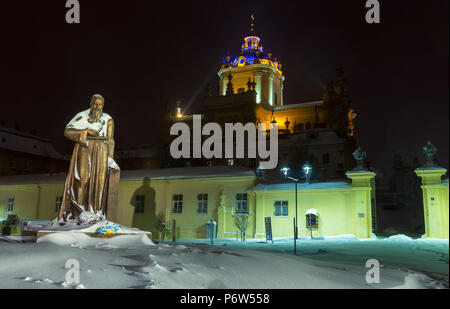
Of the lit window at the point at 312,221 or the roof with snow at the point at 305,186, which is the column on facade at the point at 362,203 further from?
the lit window at the point at 312,221

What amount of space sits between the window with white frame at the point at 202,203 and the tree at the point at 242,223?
267 cm

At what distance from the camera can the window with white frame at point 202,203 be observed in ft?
96.6

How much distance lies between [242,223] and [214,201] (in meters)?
3.39

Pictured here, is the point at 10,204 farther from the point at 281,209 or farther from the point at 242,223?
the point at 281,209

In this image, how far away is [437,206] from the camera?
20.9 m

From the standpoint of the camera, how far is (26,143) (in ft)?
196

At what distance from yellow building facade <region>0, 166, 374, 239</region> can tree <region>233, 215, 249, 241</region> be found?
34cm

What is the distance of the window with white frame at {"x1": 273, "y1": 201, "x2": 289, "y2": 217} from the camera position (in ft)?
86.6

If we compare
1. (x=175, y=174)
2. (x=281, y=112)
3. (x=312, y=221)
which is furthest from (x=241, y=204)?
(x=281, y=112)

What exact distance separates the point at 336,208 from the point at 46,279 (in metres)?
20.8

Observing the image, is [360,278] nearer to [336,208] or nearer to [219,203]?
[336,208]

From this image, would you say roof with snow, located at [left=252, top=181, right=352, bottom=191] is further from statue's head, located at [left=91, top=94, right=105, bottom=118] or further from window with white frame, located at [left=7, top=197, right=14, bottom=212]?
window with white frame, located at [left=7, top=197, right=14, bottom=212]

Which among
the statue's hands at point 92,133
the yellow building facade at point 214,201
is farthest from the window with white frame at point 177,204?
the statue's hands at point 92,133

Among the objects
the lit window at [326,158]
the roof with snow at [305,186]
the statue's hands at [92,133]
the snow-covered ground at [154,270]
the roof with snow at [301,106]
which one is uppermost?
the roof with snow at [301,106]
